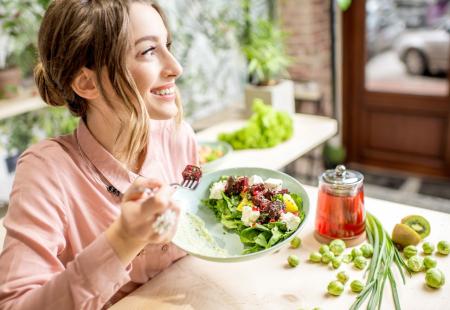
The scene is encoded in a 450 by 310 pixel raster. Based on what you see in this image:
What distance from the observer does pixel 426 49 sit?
3.70 metres

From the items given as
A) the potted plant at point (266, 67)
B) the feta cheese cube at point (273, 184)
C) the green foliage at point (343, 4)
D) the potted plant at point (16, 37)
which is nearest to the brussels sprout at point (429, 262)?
the feta cheese cube at point (273, 184)

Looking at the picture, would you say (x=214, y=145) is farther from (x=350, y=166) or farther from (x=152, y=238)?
(x=350, y=166)

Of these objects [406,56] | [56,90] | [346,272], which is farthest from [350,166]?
[56,90]

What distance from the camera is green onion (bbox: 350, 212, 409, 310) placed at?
38.4 inches

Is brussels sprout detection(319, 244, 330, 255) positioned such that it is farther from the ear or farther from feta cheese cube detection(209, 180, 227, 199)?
the ear

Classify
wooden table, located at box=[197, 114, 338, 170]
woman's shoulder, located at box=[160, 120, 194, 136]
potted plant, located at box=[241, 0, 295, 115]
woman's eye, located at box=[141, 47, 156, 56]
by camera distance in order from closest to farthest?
woman's eye, located at box=[141, 47, 156, 56]
woman's shoulder, located at box=[160, 120, 194, 136]
wooden table, located at box=[197, 114, 338, 170]
potted plant, located at box=[241, 0, 295, 115]

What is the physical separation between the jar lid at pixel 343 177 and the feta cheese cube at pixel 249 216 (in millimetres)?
226

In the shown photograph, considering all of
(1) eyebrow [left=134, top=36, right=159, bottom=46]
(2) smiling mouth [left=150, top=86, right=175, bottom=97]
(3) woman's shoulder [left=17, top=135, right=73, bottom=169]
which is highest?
(1) eyebrow [left=134, top=36, right=159, bottom=46]

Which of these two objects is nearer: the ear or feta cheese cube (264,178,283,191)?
the ear

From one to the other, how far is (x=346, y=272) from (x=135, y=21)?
0.82 meters

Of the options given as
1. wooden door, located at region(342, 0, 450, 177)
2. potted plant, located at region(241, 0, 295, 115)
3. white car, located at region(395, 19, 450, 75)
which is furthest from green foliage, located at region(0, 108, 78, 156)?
white car, located at region(395, 19, 450, 75)

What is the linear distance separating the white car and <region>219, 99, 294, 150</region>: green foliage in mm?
1907

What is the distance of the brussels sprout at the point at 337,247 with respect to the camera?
1159 mm

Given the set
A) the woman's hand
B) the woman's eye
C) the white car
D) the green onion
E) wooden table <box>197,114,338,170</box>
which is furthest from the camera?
the white car
